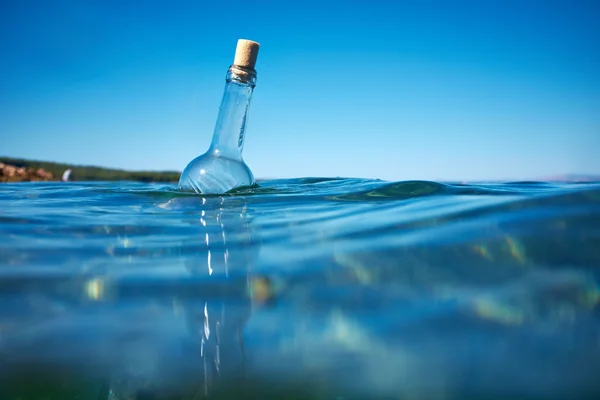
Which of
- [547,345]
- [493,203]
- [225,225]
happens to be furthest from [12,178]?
[547,345]

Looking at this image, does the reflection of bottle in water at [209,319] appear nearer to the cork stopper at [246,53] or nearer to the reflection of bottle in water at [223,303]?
the reflection of bottle in water at [223,303]

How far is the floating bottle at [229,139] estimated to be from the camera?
3320 millimetres

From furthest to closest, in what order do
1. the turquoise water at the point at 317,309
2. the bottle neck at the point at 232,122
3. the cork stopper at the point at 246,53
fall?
1. the bottle neck at the point at 232,122
2. the cork stopper at the point at 246,53
3. the turquoise water at the point at 317,309

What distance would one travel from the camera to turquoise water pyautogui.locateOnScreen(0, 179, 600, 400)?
856mm

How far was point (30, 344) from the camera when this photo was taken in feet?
3.33

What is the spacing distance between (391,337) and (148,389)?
514mm

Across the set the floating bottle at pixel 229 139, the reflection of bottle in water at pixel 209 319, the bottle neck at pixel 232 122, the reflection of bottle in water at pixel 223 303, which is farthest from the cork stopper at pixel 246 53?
the reflection of bottle in water at pixel 209 319

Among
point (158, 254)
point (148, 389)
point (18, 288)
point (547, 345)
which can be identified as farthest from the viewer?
point (158, 254)

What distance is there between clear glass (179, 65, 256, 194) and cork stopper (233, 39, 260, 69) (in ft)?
0.23

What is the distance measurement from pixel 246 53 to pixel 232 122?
52cm

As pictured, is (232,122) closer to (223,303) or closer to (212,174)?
(212,174)

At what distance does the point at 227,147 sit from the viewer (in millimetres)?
3492

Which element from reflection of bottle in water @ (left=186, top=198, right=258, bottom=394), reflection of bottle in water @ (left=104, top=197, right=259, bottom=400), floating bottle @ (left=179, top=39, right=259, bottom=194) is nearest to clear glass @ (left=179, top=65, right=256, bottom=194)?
floating bottle @ (left=179, top=39, right=259, bottom=194)

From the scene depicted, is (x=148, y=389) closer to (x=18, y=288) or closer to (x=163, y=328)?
(x=163, y=328)
